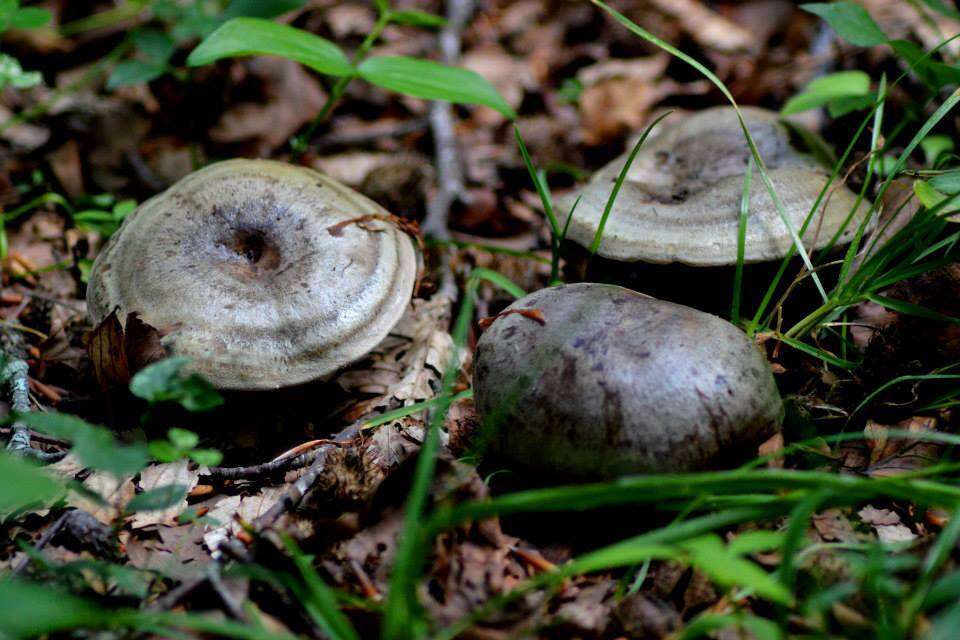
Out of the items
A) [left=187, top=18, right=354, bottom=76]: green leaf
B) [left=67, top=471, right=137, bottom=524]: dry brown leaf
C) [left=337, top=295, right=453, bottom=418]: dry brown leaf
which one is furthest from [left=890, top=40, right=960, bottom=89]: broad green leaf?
[left=67, top=471, right=137, bottom=524]: dry brown leaf

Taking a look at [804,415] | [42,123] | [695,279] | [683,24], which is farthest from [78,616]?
[683,24]

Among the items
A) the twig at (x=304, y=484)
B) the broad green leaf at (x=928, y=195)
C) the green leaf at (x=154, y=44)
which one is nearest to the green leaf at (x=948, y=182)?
the broad green leaf at (x=928, y=195)

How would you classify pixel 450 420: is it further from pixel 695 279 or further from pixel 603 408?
pixel 695 279

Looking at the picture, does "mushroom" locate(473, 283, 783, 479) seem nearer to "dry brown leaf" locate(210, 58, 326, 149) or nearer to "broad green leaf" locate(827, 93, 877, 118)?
"broad green leaf" locate(827, 93, 877, 118)

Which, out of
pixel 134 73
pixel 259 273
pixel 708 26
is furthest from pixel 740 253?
pixel 708 26

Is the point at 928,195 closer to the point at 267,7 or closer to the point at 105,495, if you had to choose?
the point at 105,495

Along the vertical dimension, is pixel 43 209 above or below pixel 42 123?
below
